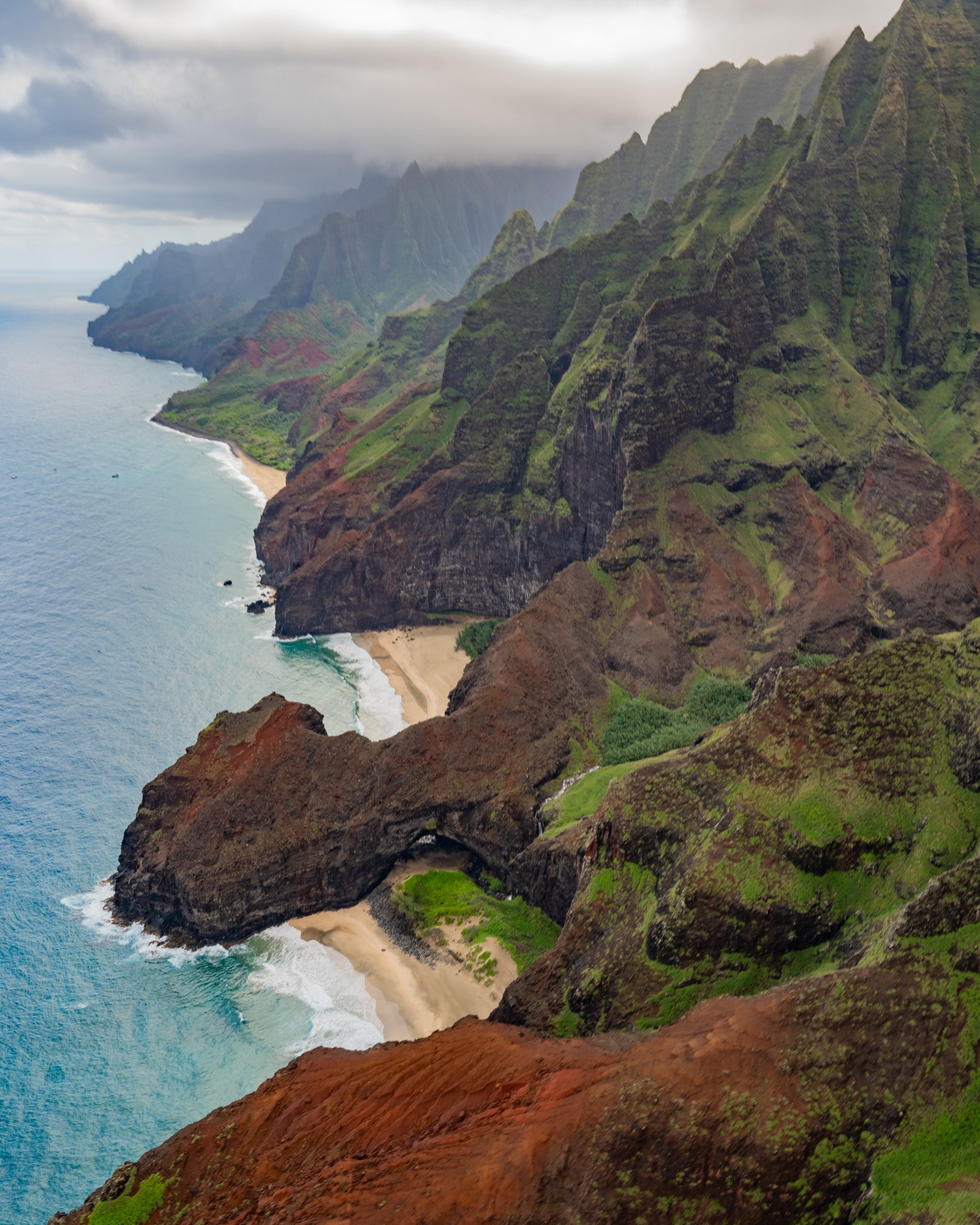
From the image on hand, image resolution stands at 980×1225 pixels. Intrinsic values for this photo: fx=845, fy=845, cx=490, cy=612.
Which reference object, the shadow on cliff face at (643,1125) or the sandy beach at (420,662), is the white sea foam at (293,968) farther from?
the sandy beach at (420,662)

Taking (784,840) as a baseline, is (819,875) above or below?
below

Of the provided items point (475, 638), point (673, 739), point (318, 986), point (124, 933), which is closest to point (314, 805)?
point (318, 986)

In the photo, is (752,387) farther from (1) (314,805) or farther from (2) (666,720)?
(1) (314,805)

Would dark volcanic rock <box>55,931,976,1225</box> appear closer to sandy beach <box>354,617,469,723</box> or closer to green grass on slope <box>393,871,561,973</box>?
green grass on slope <box>393,871,561,973</box>

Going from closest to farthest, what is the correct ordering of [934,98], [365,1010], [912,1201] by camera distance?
[912,1201] → [365,1010] → [934,98]

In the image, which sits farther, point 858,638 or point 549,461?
point 549,461

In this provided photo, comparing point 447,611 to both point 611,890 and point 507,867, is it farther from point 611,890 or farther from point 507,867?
point 611,890

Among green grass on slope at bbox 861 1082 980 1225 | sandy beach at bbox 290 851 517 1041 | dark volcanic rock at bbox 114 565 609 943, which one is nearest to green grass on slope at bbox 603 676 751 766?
dark volcanic rock at bbox 114 565 609 943

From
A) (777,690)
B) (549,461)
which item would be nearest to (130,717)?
(549,461)

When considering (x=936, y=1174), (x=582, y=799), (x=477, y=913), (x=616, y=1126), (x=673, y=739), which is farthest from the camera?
(x=673, y=739)
